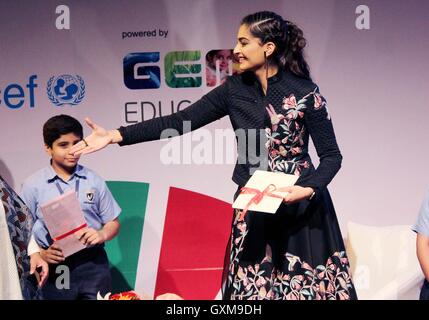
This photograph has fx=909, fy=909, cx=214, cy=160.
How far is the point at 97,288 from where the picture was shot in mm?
4203

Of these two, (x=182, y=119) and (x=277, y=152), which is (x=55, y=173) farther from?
(x=277, y=152)

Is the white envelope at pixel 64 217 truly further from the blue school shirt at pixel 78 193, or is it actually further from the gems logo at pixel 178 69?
the gems logo at pixel 178 69

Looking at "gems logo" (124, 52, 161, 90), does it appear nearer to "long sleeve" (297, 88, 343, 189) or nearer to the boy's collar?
the boy's collar

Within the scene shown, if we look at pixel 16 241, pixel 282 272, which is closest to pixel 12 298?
pixel 16 241

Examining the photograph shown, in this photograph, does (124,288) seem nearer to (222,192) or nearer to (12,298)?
(222,192)

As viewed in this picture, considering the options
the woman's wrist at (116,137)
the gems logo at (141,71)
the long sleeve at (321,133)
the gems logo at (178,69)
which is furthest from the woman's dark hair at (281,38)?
the gems logo at (141,71)

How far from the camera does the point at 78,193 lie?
421 cm

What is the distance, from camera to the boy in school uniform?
4.19m

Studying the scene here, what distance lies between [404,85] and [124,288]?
5.43 ft

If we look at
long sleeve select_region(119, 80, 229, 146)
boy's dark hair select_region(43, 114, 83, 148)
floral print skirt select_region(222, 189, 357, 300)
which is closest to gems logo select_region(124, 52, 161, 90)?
boy's dark hair select_region(43, 114, 83, 148)

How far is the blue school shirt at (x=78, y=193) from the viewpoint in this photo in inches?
165

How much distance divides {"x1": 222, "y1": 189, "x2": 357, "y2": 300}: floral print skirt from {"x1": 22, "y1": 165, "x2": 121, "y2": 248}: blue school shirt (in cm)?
96

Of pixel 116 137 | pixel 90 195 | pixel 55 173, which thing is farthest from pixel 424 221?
pixel 55 173

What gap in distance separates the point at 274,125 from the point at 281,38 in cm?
36
